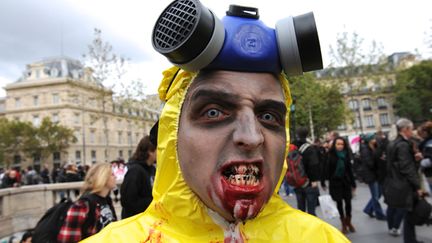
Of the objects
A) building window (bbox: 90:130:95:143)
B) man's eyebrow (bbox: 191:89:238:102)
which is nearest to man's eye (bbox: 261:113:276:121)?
man's eyebrow (bbox: 191:89:238:102)

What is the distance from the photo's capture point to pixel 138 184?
3707 mm

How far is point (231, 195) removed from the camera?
104cm

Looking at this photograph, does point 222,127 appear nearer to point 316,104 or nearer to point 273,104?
point 273,104

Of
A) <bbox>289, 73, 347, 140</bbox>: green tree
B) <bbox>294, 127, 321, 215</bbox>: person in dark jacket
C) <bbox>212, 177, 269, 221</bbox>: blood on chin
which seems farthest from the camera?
<bbox>289, 73, 347, 140</bbox>: green tree

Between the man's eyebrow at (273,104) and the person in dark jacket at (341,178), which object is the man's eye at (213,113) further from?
Result: the person in dark jacket at (341,178)

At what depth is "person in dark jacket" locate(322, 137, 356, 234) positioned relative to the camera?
230 inches

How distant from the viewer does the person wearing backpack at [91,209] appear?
303 cm

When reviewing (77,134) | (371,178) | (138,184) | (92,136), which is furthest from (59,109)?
(138,184)

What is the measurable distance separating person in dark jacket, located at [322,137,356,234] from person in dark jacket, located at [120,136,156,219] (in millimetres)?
3387

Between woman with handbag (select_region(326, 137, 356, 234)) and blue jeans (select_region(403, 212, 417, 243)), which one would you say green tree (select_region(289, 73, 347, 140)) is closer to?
woman with handbag (select_region(326, 137, 356, 234))

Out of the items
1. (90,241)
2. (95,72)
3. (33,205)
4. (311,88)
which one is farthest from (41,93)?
(90,241)

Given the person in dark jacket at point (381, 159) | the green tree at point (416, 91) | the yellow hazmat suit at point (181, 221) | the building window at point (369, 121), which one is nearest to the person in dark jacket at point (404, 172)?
the person in dark jacket at point (381, 159)

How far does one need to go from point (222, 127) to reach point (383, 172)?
6.23 meters

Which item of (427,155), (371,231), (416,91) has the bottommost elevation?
(371,231)
